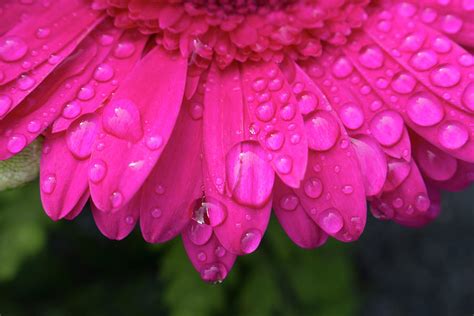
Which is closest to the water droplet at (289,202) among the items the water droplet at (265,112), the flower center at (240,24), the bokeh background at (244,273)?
the water droplet at (265,112)

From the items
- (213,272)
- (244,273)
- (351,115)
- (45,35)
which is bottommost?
(244,273)

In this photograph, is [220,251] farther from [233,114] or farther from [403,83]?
[403,83]

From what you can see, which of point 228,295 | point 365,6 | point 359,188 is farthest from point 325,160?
point 228,295

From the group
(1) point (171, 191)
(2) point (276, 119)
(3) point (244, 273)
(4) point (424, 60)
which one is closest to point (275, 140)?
(2) point (276, 119)

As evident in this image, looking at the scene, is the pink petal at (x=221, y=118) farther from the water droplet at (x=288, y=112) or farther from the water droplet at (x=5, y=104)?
the water droplet at (x=5, y=104)

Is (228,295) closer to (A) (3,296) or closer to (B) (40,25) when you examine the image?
(A) (3,296)

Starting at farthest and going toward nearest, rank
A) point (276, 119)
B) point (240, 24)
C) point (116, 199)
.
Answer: point (240, 24) < point (276, 119) < point (116, 199)
